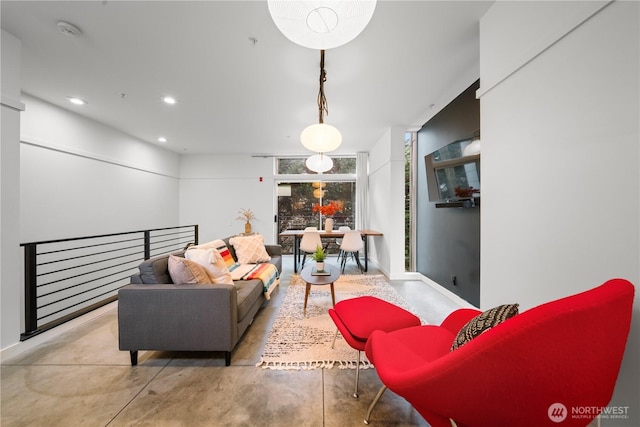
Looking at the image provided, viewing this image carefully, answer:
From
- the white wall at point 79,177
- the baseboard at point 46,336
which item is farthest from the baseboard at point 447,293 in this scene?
the white wall at point 79,177

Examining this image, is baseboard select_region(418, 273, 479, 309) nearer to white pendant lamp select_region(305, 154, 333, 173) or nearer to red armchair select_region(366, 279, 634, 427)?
red armchair select_region(366, 279, 634, 427)

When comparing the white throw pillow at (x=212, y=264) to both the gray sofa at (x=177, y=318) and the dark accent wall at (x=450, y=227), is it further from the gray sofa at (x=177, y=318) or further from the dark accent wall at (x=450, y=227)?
the dark accent wall at (x=450, y=227)

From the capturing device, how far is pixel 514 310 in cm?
92

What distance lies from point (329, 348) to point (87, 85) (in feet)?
12.9

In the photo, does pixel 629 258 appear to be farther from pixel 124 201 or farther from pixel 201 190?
pixel 201 190

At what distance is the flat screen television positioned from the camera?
2.30 m

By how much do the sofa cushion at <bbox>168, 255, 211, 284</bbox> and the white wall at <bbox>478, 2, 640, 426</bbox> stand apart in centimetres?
234

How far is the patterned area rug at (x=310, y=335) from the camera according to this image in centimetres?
178

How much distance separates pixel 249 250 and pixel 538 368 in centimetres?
328

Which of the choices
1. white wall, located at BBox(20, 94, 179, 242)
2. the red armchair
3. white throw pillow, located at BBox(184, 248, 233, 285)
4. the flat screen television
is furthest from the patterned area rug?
white wall, located at BBox(20, 94, 179, 242)

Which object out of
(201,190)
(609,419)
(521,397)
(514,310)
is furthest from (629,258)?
(201,190)

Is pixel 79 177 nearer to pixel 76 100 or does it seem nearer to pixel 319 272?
pixel 76 100

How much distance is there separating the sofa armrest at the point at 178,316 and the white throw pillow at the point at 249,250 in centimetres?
164

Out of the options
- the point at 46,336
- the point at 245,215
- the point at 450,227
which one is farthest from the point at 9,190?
the point at 450,227
